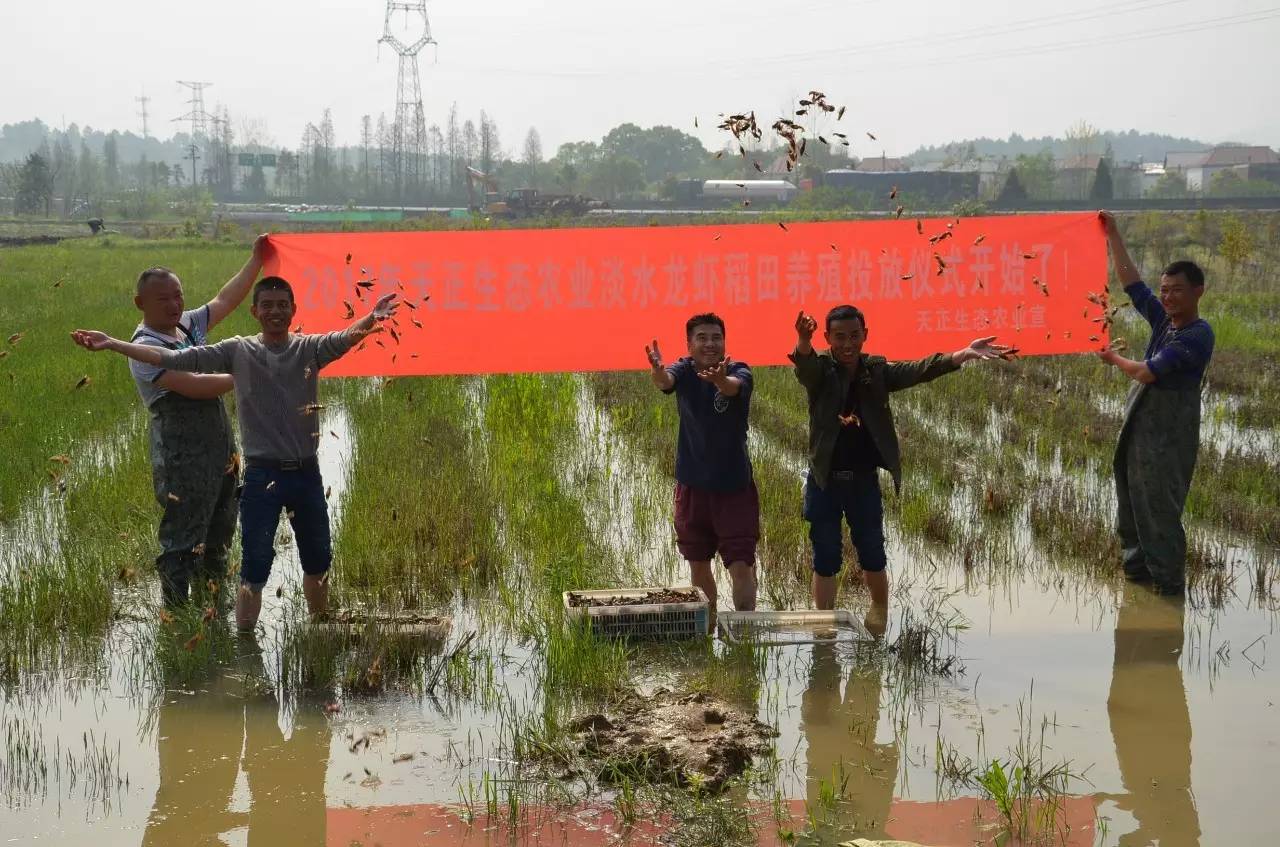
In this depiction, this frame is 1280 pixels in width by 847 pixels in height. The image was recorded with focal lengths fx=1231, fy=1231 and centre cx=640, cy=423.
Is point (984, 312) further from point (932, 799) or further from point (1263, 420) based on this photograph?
point (1263, 420)

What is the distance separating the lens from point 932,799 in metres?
4.00

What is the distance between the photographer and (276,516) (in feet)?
16.9

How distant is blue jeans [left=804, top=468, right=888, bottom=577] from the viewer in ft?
17.6

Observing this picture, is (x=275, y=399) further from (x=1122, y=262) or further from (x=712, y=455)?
(x=1122, y=262)

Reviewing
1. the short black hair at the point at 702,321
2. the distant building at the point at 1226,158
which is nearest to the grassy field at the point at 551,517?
the short black hair at the point at 702,321

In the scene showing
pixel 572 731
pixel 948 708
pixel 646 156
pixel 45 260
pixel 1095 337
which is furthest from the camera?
pixel 646 156

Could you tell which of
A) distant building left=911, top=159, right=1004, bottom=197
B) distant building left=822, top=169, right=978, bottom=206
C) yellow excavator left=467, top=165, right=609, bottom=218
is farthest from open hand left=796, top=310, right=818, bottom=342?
distant building left=911, top=159, right=1004, bottom=197

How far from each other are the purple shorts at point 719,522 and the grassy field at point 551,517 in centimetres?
49

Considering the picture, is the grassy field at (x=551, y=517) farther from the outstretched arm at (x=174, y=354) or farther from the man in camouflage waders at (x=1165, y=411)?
the outstretched arm at (x=174, y=354)

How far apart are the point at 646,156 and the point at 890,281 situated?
107564 mm

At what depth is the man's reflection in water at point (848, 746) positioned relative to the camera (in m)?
3.92

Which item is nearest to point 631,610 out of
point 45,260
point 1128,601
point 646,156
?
point 1128,601

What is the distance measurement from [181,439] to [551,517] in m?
2.63

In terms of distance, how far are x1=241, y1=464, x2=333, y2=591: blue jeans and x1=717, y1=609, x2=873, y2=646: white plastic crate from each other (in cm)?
177
